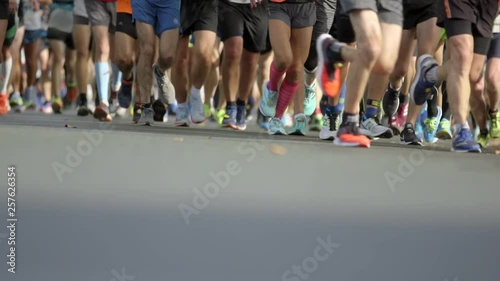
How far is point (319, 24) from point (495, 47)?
1.88 m

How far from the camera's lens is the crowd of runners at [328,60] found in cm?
957

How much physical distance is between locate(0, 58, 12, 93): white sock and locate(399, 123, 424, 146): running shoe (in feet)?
17.6

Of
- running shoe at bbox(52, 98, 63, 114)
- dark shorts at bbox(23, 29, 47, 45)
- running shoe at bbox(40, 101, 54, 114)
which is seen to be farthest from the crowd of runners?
running shoe at bbox(40, 101, 54, 114)

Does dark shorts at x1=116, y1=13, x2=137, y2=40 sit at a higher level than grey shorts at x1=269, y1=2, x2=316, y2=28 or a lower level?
lower

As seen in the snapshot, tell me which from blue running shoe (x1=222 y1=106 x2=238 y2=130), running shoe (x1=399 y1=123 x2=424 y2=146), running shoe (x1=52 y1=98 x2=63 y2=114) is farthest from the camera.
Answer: running shoe (x1=52 y1=98 x2=63 y2=114)

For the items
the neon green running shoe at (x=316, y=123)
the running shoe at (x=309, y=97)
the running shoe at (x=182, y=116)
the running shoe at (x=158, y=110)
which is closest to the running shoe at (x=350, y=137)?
the running shoe at (x=309, y=97)

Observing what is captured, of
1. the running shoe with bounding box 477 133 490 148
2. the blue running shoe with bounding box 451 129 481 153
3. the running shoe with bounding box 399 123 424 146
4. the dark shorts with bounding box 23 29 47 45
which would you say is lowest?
the dark shorts with bounding box 23 29 47 45

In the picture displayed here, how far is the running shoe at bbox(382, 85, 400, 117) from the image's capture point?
1211 centimetres

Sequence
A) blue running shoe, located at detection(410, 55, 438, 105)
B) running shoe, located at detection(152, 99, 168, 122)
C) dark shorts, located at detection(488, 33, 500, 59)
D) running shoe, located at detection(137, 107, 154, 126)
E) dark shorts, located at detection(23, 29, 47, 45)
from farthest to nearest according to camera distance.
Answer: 1. dark shorts, located at detection(23, 29, 47, 45)
2. running shoe, located at detection(152, 99, 168, 122)
3. running shoe, located at detection(137, 107, 154, 126)
4. dark shorts, located at detection(488, 33, 500, 59)
5. blue running shoe, located at detection(410, 55, 438, 105)

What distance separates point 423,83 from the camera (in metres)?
10.5

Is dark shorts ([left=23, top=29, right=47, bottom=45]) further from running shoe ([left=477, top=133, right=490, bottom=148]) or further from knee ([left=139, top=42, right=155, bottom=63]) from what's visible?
running shoe ([left=477, top=133, right=490, bottom=148])

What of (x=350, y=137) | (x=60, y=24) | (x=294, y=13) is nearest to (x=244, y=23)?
(x=294, y=13)

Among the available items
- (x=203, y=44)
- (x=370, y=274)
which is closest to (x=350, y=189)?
(x=370, y=274)

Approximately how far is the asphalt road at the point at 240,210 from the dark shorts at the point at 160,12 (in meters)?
4.22
